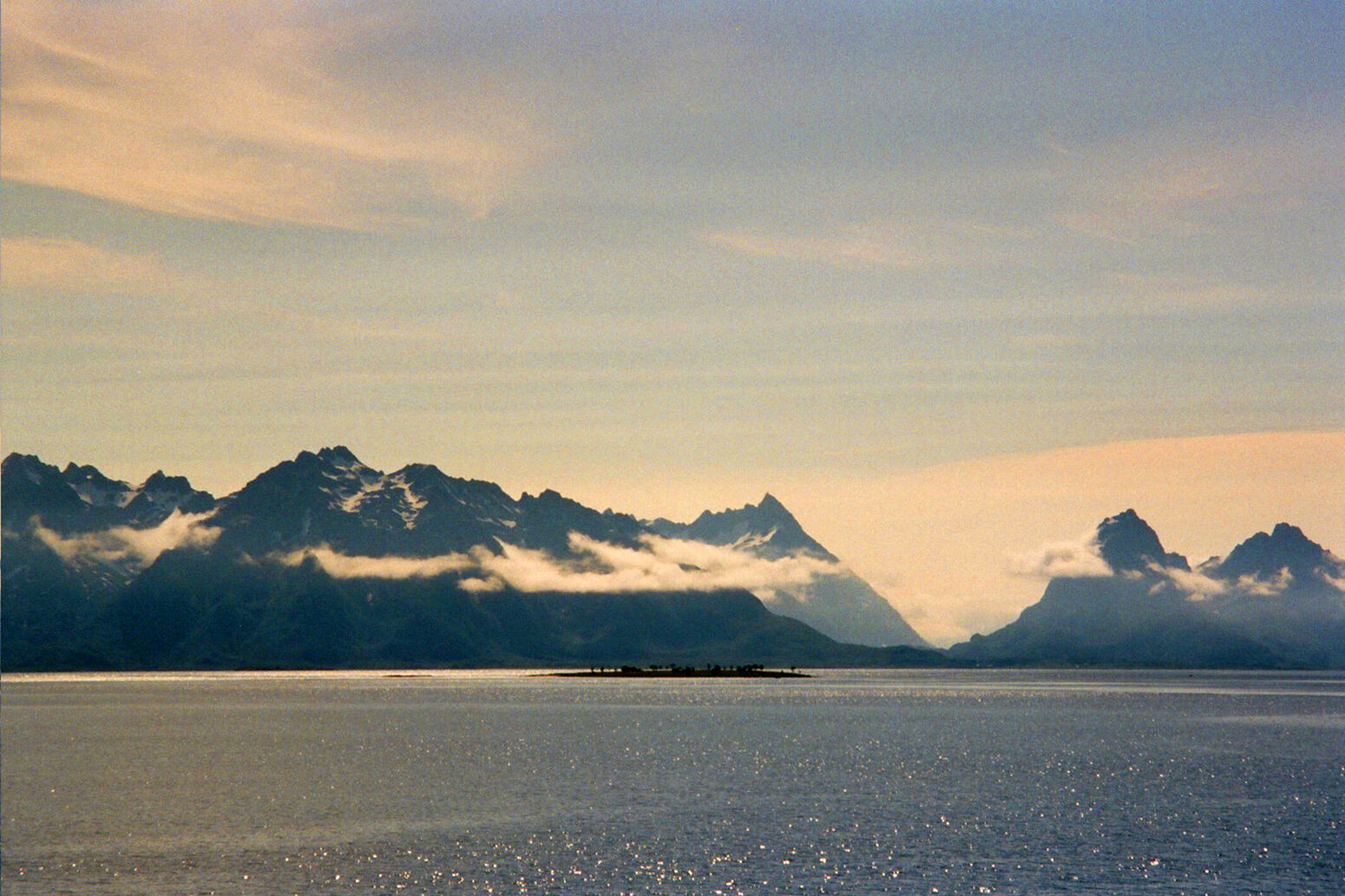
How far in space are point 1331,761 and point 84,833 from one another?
12738 cm

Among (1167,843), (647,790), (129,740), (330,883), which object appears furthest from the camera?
(129,740)

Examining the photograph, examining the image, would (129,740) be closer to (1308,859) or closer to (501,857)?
(501,857)

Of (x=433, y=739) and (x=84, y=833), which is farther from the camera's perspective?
(x=433, y=739)

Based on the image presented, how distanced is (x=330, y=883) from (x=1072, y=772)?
86.9m

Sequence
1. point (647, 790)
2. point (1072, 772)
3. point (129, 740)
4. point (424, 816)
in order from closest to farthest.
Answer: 1. point (424, 816)
2. point (647, 790)
3. point (1072, 772)
4. point (129, 740)

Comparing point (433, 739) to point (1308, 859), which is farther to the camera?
point (433, 739)

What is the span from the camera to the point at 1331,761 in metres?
160

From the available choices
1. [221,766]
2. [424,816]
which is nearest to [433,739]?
[221,766]

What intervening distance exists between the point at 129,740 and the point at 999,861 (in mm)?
138568

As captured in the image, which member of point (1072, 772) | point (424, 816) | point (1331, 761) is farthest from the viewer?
point (1331, 761)

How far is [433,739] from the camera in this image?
193875 millimetres

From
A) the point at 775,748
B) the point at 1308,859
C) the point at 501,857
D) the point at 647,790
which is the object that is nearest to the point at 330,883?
the point at 501,857

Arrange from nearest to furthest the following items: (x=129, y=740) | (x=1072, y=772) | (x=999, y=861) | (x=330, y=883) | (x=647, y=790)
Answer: (x=330, y=883) < (x=999, y=861) < (x=647, y=790) < (x=1072, y=772) < (x=129, y=740)

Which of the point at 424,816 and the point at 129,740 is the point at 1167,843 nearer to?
the point at 424,816
